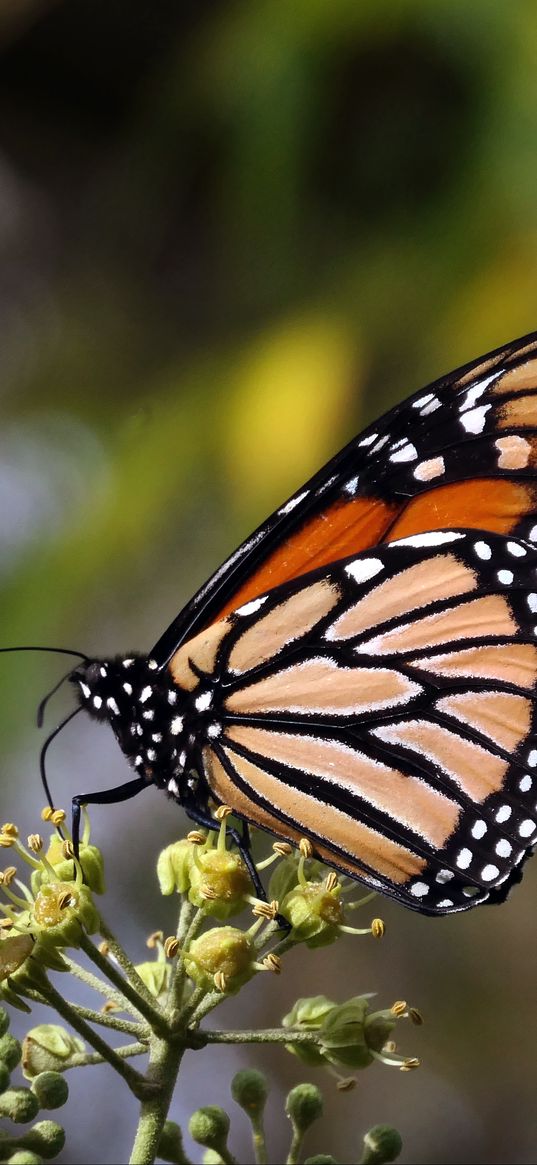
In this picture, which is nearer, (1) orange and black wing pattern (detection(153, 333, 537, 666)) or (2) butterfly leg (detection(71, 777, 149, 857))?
(2) butterfly leg (detection(71, 777, 149, 857))

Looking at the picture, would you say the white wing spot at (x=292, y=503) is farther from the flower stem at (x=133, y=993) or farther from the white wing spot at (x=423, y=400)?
the flower stem at (x=133, y=993)

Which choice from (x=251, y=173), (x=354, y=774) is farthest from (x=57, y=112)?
(x=354, y=774)

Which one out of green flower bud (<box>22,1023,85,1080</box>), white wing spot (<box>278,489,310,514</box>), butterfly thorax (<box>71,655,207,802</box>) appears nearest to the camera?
green flower bud (<box>22,1023,85,1080</box>)

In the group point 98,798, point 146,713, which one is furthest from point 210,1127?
point 146,713

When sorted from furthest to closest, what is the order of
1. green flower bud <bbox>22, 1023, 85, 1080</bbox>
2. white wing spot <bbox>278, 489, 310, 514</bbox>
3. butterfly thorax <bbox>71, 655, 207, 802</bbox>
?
butterfly thorax <bbox>71, 655, 207, 802</bbox>
white wing spot <bbox>278, 489, 310, 514</bbox>
green flower bud <bbox>22, 1023, 85, 1080</bbox>

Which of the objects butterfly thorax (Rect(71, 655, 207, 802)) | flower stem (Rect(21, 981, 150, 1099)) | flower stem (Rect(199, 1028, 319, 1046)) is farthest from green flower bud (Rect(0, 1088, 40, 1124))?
butterfly thorax (Rect(71, 655, 207, 802))

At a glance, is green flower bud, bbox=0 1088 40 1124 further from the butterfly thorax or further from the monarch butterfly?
the butterfly thorax

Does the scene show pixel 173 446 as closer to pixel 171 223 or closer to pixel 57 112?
pixel 171 223
